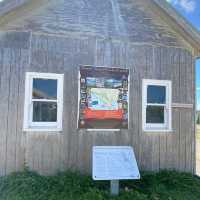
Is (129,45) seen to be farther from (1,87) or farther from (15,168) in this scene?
(15,168)

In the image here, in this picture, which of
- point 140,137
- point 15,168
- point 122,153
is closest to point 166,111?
point 140,137

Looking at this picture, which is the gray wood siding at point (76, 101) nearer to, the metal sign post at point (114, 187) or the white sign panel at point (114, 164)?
the white sign panel at point (114, 164)

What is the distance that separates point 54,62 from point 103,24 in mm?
1634

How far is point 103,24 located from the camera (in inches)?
241

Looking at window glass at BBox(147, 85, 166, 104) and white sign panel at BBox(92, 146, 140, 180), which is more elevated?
window glass at BBox(147, 85, 166, 104)

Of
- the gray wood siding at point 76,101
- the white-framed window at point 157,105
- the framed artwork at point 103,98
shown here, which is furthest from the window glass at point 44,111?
the white-framed window at point 157,105

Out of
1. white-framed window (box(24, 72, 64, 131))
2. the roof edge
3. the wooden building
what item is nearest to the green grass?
the wooden building

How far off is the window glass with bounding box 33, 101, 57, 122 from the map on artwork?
36.0 inches

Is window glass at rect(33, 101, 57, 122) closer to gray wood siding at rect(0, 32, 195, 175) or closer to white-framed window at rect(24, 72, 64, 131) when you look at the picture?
white-framed window at rect(24, 72, 64, 131)

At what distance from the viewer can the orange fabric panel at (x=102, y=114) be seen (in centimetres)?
582

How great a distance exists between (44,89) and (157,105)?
3.02 meters

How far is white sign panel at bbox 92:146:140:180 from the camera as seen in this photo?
4.78 metres

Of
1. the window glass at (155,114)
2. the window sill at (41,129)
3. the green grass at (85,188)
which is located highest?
the window glass at (155,114)

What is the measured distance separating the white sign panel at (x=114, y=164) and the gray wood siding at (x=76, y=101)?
51 centimetres
